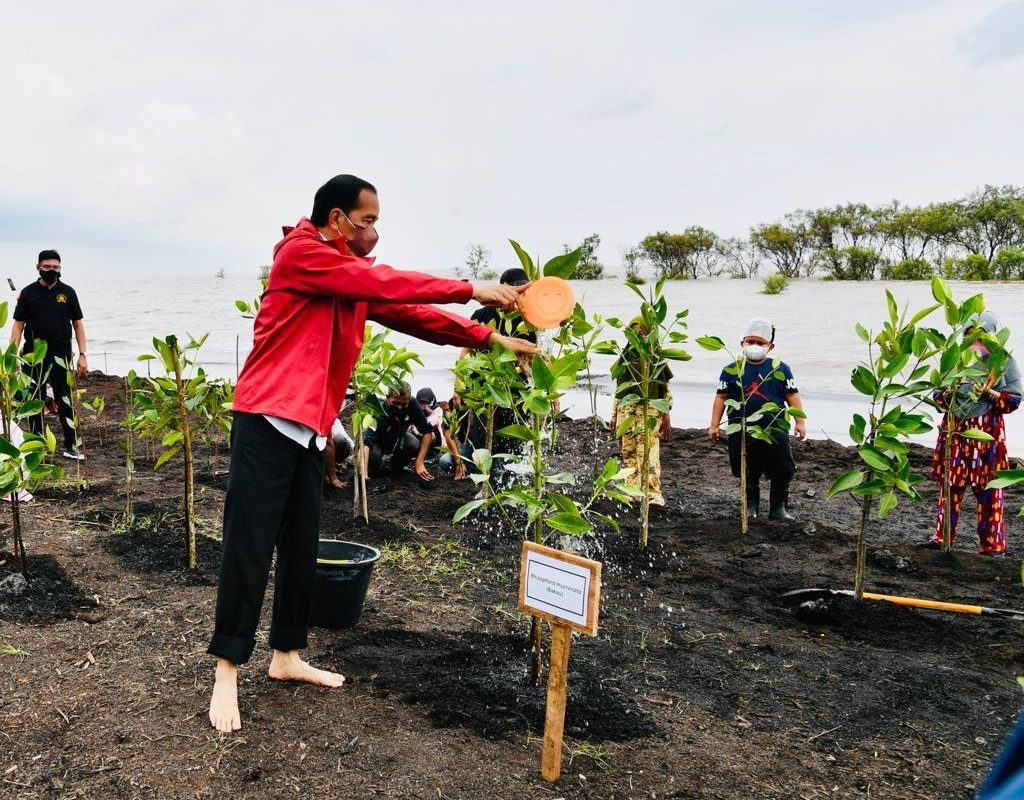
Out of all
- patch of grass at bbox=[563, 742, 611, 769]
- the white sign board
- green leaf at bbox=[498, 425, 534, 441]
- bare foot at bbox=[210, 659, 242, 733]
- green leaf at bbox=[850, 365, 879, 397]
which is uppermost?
green leaf at bbox=[850, 365, 879, 397]

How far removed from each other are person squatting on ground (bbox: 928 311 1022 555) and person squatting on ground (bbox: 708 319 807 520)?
83 cm

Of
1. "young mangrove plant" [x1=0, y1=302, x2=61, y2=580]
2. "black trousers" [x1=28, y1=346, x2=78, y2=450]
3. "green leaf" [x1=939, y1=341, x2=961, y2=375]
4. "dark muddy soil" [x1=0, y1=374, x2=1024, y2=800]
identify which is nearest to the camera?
"dark muddy soil" [x1=0, y1=374, x2=1024, y2=800]

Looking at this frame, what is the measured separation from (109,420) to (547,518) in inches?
285

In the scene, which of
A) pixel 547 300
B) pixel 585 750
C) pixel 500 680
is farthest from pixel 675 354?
pixel 585 750

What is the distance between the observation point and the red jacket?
7.04 ft

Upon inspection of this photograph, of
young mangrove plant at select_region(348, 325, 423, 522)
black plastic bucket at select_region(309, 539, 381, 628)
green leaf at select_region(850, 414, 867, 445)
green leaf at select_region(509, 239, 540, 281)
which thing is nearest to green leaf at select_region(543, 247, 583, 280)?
green leaf at select_region(509, 239, 540, 281)

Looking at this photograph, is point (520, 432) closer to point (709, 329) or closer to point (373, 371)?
point (373, 371)

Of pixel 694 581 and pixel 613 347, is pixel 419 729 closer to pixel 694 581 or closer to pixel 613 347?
pixel 694 581

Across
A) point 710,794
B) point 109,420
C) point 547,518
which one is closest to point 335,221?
point 547,518

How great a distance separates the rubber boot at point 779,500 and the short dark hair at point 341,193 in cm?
375

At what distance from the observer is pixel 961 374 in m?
3.16

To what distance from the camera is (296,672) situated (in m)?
2.56

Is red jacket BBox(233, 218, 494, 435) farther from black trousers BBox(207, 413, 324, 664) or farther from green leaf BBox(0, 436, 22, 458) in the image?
green leaf BBox(0, 436, 22, 458)

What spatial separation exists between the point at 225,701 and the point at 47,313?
477cm
